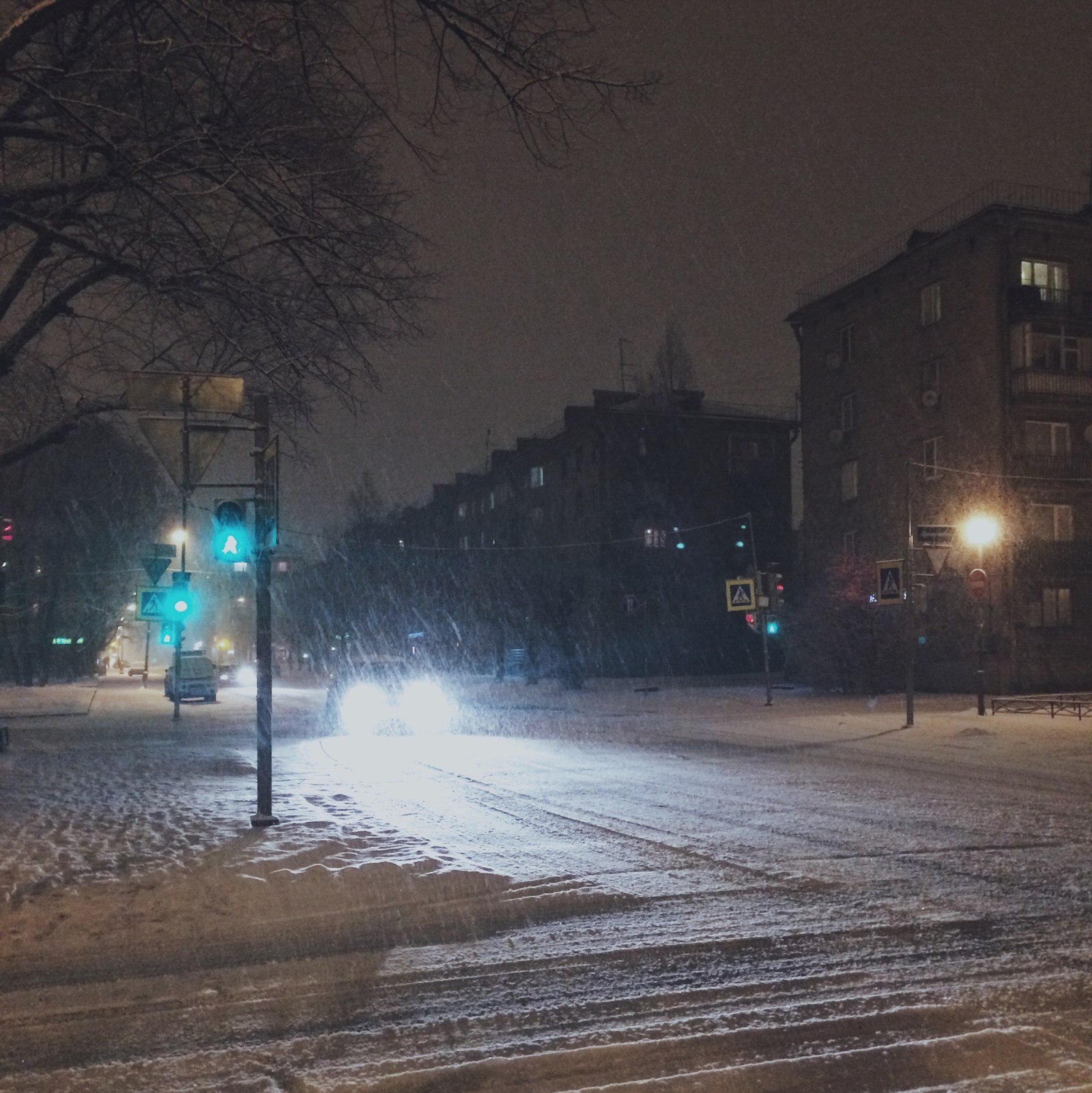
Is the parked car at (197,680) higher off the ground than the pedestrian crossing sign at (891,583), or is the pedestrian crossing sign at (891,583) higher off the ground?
the pedestrian crossing sign at (891,583)

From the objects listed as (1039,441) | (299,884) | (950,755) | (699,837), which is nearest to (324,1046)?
(299,884)

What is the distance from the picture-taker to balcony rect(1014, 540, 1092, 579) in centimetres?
3988

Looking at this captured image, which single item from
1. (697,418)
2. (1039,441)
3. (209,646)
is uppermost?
(697,418)

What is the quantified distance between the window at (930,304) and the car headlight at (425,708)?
23020mm

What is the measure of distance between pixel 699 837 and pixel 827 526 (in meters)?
40.8

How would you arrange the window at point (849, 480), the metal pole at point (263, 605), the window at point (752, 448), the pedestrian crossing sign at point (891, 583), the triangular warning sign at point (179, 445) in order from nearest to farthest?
the triangular warning sign at point (179, 445)
the metal pole at point (263, 605)
the pedestrian crossing sign at point (891, 583)
the window at point (849, 480)
the window at point (752, 448)

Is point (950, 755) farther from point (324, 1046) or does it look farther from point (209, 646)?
point (209, 646)

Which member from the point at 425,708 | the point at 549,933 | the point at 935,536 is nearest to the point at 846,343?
the point at 425,708

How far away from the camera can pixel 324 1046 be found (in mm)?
5301

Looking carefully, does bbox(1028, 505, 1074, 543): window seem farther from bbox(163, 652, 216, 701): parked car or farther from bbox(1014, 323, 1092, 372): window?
bbox(163, 652, 216, 701): parked car

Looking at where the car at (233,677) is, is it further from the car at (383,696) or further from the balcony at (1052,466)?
the balcony at (1052,466)

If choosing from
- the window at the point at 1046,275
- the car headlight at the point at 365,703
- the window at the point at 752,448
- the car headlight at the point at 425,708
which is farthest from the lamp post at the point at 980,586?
the window at the point at 752,448

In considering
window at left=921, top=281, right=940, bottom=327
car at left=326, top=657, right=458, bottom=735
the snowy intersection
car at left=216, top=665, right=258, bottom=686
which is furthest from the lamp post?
car at left=216, top=665, right=258, bottom=686

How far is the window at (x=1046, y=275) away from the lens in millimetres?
40938
